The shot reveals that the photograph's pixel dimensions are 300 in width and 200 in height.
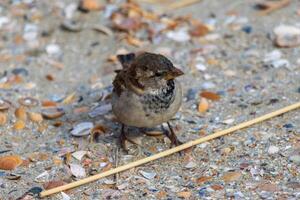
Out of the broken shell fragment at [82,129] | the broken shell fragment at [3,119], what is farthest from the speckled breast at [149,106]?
the broken shell fragment at [3,119]

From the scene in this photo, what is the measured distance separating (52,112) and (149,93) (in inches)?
36.0

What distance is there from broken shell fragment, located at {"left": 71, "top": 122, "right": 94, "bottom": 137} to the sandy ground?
4 centimetres

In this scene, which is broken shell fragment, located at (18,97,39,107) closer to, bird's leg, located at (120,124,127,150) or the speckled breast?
bird's leg, located at (120,124,127,150)

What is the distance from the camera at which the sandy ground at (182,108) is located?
374cm

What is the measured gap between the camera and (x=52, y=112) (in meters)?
4.56

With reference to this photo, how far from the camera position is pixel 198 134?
421 cm

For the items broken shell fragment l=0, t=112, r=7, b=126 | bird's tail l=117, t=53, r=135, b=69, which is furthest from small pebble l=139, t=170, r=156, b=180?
broken shell fragment l=0, t=112, r=7, b=126

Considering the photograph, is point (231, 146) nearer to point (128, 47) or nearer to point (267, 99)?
point (267, 99)

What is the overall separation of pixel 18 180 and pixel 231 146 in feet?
3.88

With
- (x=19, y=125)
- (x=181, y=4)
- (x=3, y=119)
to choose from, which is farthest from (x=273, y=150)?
(x=181, y=4)

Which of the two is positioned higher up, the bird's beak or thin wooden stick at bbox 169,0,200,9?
the bird's beak

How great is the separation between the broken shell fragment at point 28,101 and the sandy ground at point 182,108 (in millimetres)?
34

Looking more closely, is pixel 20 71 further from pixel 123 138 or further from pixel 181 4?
pixel 181 4

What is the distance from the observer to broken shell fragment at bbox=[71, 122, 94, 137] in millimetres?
4297
